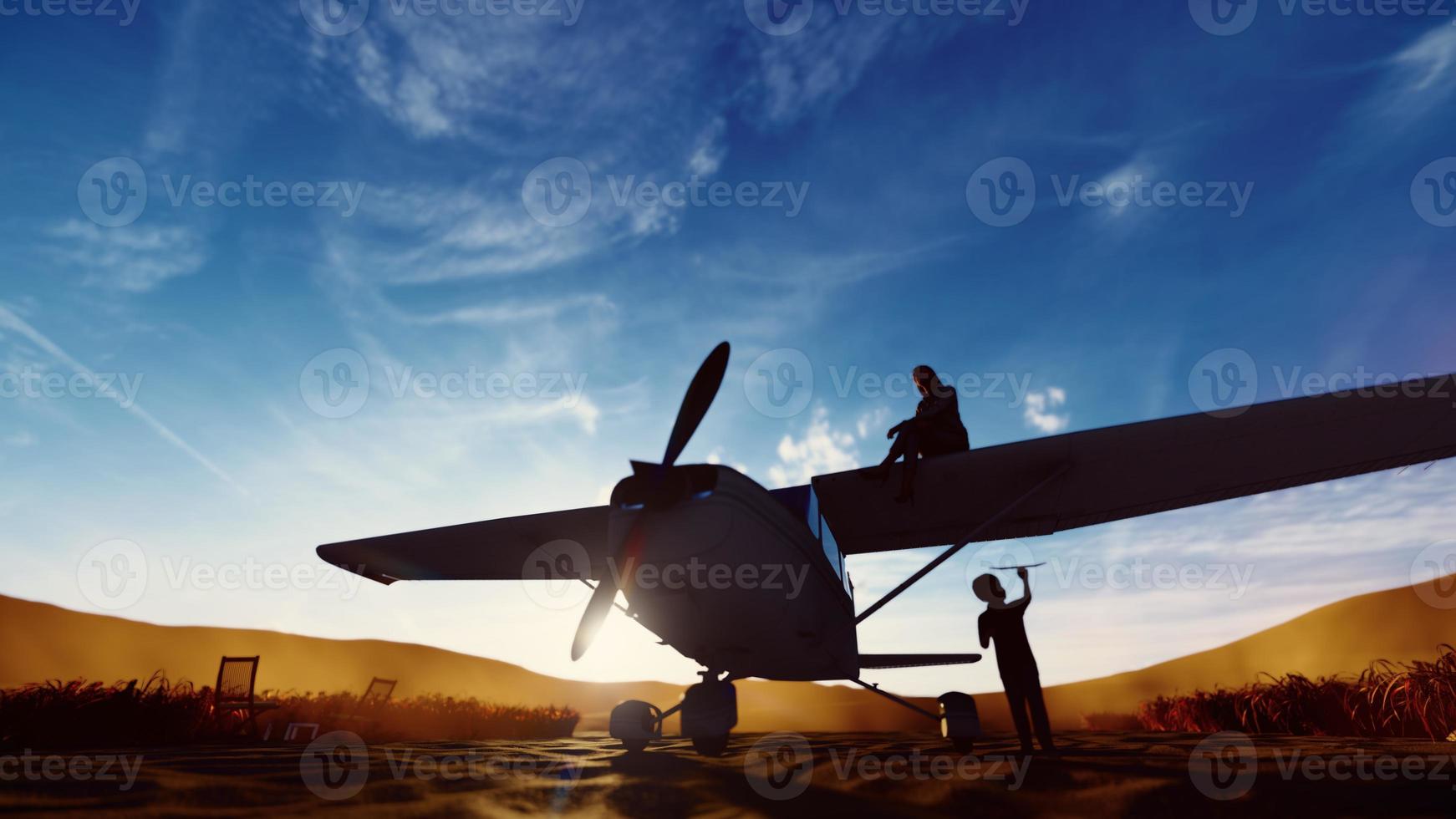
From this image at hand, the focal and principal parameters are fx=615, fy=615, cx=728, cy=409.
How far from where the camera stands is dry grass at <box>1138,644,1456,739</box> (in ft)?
23.4

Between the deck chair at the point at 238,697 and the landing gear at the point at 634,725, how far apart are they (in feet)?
22.2

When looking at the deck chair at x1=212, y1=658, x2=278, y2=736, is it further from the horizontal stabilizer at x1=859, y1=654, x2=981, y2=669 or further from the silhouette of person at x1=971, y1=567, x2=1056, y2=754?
the silhouette of person at x1=971, y1=567, x2=1056, y2=754

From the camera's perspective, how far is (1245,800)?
132 inches

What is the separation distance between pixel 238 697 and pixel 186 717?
1.06 meters

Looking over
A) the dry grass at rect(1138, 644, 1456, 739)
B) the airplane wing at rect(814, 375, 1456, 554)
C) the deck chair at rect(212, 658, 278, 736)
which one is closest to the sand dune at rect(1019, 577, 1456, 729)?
the dry grass at rect(1138, 644, 1456, 739)

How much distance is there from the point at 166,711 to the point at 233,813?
8.40 metres

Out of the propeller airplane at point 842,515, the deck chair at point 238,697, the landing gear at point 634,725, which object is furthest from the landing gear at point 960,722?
the deck chair at point 238,697

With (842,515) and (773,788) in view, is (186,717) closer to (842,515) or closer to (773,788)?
(773,788)

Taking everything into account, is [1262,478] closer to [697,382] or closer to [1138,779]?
[1138,779]

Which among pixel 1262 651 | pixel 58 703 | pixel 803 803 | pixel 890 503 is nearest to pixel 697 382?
pixel 803 803

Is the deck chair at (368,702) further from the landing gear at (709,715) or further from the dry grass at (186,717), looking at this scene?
the landing gear at (709,715)

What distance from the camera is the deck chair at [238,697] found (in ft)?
32.3

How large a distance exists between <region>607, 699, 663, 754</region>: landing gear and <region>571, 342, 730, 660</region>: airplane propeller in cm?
168

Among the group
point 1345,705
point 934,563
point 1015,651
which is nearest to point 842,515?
point 934,563
